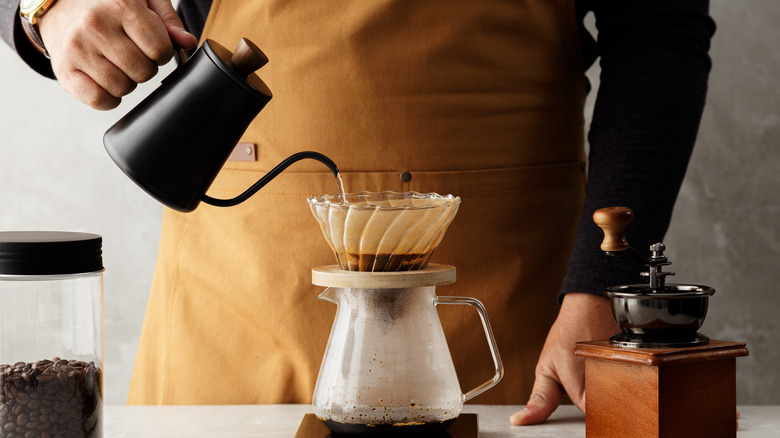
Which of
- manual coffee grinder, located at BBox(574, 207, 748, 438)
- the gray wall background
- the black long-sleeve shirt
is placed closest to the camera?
manual coffee grinder, located at BBox(574, 207, 748, 438)

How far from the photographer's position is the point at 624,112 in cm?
112

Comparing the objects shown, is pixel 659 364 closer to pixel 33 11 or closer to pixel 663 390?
pixel 663 390

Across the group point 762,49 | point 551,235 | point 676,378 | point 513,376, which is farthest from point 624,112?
point 762,49

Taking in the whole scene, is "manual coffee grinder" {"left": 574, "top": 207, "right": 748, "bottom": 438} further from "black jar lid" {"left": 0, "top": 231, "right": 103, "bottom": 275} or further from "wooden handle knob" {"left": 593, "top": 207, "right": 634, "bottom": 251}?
"black jar lid" {"left": 0, "top": 231, "right": 103, "bottom": 275}

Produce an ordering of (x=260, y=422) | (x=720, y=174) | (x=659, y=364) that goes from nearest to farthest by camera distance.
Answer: (x=659, y=364) < (x=260, y=422) < (x=720, y=174)

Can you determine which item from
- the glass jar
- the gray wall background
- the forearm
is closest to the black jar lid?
the glass jar

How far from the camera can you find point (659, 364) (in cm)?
67

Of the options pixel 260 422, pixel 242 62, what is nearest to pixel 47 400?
pixel 260 422

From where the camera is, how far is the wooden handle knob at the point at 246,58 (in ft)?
2.30

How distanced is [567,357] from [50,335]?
59cm

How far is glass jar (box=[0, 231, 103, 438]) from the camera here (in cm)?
71

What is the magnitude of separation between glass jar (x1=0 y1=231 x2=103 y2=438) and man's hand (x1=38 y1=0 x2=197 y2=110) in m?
0.18

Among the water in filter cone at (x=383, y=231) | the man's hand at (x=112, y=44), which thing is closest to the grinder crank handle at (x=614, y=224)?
the water in filter cone at (x=383, y=231)

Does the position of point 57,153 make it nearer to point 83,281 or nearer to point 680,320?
point 83,281
